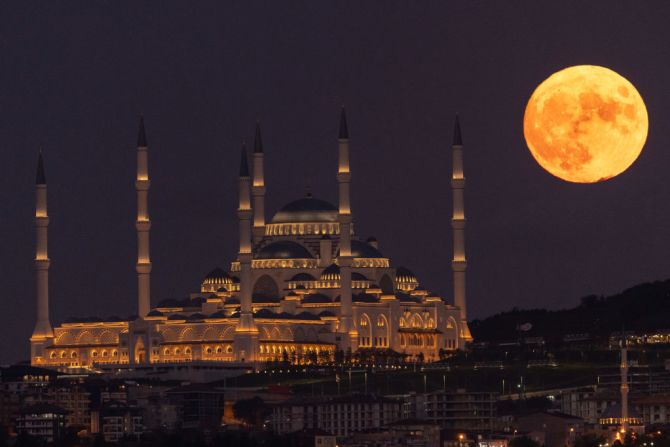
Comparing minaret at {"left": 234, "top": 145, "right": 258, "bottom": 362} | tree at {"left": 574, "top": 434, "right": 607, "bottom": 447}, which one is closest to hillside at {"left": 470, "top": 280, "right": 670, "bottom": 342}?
minaret at {"left": 234, "top": 145, "right": 258, "bottom": 362}

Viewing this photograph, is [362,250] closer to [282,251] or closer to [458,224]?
[282,251]

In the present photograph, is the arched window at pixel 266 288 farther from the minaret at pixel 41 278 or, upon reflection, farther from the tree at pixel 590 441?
the tree at pixel 590 441

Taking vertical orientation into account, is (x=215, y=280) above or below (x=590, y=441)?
above

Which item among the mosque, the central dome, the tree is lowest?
the tree

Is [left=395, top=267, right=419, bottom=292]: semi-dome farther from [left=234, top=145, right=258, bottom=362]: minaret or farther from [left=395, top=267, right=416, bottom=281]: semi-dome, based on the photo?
[left=234, top=145, right=258, bottom=362]: minaret

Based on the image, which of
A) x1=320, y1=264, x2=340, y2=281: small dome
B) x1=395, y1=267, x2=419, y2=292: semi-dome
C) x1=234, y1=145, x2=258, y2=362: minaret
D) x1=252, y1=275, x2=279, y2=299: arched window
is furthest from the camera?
x1=395, y1=267, x2=419, y2=292: semi-dome

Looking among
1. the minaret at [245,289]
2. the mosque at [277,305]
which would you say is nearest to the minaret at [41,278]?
the mosque at [277,305]

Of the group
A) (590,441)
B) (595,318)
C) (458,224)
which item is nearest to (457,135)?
(458,224)
